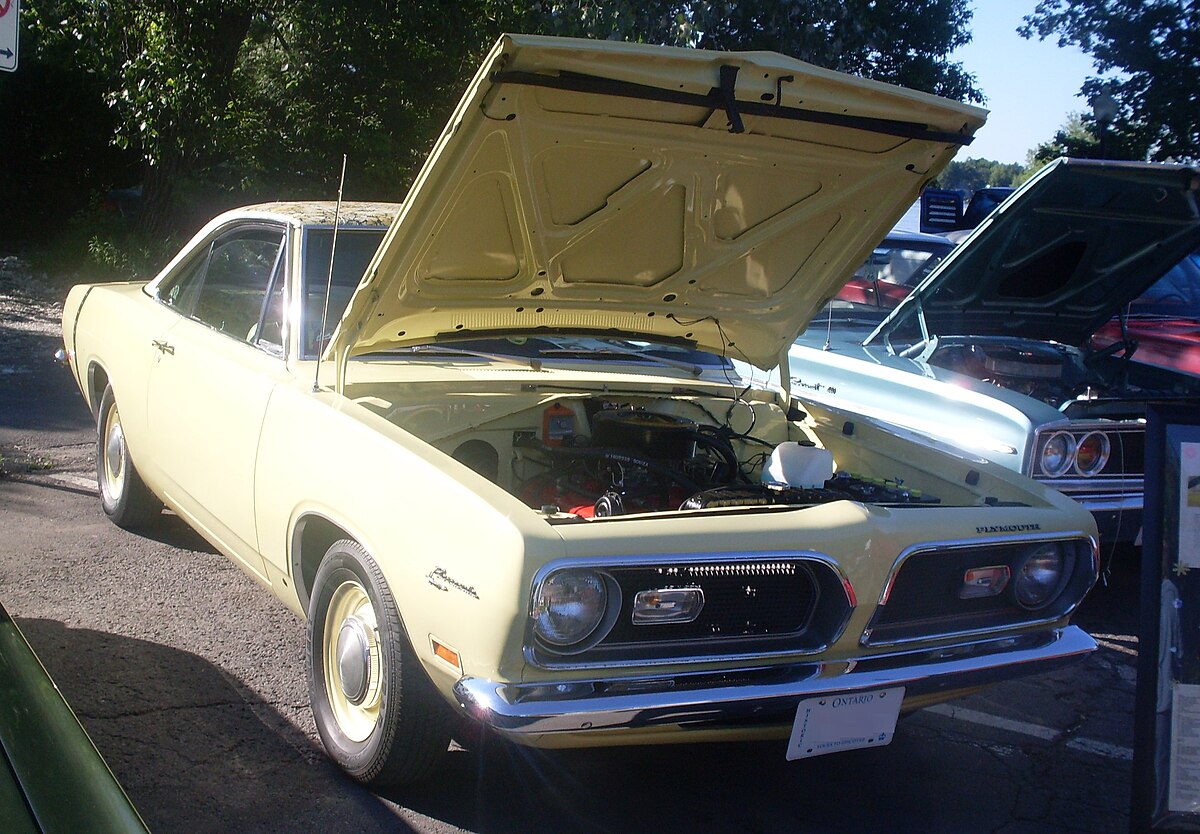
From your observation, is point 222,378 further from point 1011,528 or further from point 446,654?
point 1011,528

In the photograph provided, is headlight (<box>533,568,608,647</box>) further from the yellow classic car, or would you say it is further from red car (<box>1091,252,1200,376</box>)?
red car (<box>1091,252,1200,376</box>)

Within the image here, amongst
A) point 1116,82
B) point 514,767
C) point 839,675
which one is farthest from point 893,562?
point 1116,82

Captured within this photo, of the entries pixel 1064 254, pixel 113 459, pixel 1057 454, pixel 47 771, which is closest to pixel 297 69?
pixel 113 459

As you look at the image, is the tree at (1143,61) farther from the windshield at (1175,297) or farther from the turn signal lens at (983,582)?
the turn signal lens at (983,582)

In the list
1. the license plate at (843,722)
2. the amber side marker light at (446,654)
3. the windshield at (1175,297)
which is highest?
the windshield at (1175,297)

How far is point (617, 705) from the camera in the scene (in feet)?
8.63

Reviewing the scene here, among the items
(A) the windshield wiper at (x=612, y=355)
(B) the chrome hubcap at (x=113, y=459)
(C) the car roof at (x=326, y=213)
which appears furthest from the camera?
(B) the chrome hubcap at (x=113, y=459)

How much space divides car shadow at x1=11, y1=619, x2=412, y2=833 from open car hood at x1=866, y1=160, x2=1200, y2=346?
3855 mm

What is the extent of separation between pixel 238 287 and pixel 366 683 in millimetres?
1972

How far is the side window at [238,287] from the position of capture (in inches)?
161

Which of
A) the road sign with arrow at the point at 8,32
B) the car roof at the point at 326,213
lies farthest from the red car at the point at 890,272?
the road sign with arrow at the point at 8,32

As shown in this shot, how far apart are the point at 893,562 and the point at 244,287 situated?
9.03 ft

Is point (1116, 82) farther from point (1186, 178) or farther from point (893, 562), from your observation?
point (893, 562)

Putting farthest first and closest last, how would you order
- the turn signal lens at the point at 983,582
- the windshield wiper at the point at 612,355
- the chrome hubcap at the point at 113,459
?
the chrome hubcap at the point at 113,459 → the windshield wiper at the point at 612,355 → the turn signal lens at the point at 983,582
